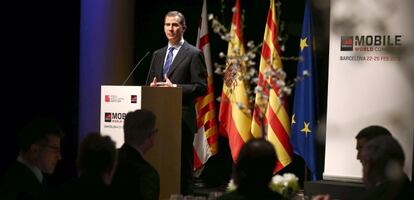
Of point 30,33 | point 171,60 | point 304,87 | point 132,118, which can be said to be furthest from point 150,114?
point 30,33

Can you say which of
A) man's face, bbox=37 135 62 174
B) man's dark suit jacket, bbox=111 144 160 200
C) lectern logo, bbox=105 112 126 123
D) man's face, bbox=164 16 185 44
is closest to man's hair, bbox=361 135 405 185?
man's dark suit jacket, bbox=111 144 160 200

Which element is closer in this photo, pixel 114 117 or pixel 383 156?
pixel 383 156

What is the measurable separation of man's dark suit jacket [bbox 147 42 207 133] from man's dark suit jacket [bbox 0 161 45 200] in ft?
7.31

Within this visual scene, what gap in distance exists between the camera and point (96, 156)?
3.36 meters

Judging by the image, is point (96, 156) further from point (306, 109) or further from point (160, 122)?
point (306, 109)

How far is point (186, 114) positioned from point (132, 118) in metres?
1.76

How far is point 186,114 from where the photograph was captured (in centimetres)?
602

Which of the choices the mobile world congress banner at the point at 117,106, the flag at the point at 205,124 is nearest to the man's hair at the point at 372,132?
the mobile world congress banner at the point at 117,106

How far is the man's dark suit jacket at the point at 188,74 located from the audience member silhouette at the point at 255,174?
2.91 meters

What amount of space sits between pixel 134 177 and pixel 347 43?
9.84 feet

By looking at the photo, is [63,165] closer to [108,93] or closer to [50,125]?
[108,93]

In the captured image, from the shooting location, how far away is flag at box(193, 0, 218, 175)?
774cm

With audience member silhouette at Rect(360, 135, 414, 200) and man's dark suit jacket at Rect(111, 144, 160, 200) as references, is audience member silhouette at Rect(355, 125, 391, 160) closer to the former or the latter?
audience member silhouette at Rect(360, 135, 414, 200)

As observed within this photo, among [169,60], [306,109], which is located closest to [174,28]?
[169,60]
